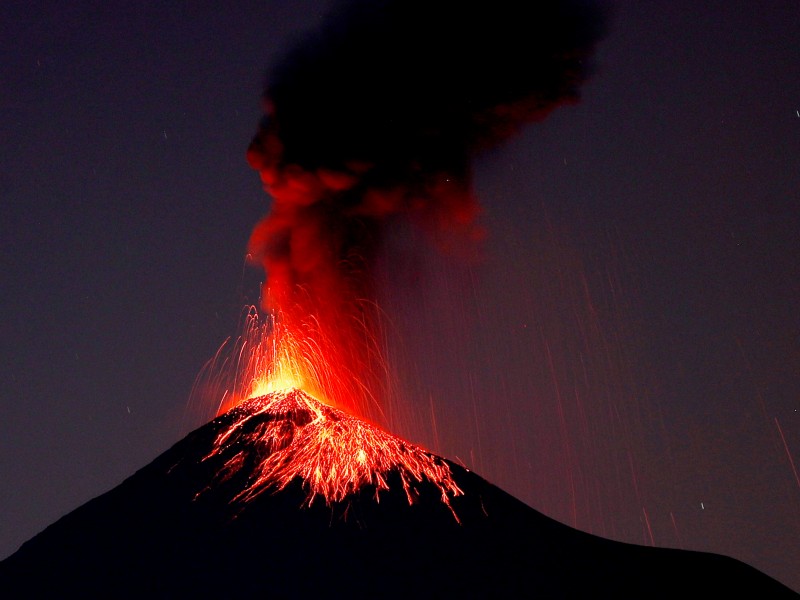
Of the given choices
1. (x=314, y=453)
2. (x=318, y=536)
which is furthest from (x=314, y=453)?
(x=318, y=536)

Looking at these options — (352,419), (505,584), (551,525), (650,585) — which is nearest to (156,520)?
(352,419)

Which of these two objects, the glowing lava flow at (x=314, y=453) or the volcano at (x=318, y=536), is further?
the glowing lava flow at (x=314, y=453)

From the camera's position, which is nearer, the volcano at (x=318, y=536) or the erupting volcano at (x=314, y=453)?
the volcano at (x=318, y=536)

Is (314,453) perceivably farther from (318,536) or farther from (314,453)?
(318,536)

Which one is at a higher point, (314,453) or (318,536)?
(314,453)

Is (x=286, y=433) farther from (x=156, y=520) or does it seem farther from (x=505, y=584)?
(x=505, y=584)
